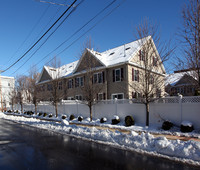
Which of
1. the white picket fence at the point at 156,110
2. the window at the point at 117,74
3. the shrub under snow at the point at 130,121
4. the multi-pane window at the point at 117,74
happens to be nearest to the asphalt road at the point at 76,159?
the shrub under snow at the point at 130,121

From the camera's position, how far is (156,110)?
1149 centimetres

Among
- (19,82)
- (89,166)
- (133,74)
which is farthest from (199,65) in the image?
(19,82)

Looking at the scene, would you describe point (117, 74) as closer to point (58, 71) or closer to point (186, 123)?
point (58, 71)

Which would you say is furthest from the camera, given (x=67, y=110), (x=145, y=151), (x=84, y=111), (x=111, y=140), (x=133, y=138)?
(x=67, y=110)

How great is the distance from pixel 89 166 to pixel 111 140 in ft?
9.96

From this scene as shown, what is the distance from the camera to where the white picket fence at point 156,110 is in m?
9.82

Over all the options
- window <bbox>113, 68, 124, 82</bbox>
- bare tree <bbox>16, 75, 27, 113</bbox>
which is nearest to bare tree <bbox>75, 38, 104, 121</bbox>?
window <bbox>113, 68, 124, 82</bbox>

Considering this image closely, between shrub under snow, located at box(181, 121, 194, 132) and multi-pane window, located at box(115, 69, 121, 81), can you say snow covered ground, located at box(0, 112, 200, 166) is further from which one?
multi-pane window, located at box(115, 69, 121, 81)

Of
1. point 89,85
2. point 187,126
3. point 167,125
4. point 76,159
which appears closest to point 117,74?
point 89,85

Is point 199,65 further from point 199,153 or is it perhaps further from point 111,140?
point 111,140

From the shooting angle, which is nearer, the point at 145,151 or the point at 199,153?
the point at 199,153

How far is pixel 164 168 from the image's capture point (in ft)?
15.7

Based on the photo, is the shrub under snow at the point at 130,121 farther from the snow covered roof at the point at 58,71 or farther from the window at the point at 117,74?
the snow covered roof at the point at 58,71

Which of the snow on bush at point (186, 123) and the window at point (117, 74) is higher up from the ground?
the window at point (117, 74)
